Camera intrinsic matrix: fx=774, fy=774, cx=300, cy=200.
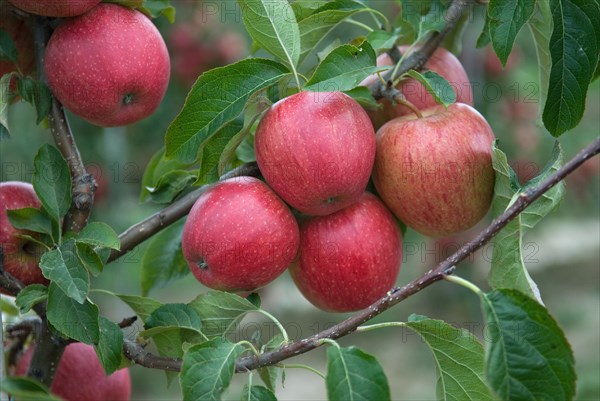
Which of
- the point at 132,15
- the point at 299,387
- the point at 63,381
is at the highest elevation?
the point at 132,15

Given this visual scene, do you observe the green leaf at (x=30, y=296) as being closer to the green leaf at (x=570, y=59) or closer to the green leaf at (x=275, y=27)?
the green leaf at (x=275, y=27)

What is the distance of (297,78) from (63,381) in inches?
23.5

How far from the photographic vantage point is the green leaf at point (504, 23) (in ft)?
3.13

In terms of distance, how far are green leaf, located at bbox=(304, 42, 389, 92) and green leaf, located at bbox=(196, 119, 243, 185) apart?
A: 0.14 m

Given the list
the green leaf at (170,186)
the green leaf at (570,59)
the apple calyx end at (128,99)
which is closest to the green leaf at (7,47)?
the apple calyx end at (128,99)

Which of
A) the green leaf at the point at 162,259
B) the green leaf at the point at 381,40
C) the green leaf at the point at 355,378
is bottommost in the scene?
the green leaf at the point at 162,259

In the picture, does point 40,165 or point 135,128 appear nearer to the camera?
point 40,165

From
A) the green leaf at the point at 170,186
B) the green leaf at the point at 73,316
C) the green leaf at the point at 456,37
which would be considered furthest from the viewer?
the green leaf at the point at 456,37

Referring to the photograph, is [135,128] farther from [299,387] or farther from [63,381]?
[299,387]

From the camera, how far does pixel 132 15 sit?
1068mm

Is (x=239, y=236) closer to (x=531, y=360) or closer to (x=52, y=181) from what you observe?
(x=52, y=181)

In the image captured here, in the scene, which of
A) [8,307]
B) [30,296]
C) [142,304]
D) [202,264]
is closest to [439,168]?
[202,264]

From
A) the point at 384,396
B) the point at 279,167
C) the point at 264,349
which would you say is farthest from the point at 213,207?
the point at 384,396

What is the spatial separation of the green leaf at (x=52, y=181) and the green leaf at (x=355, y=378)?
408 mm
